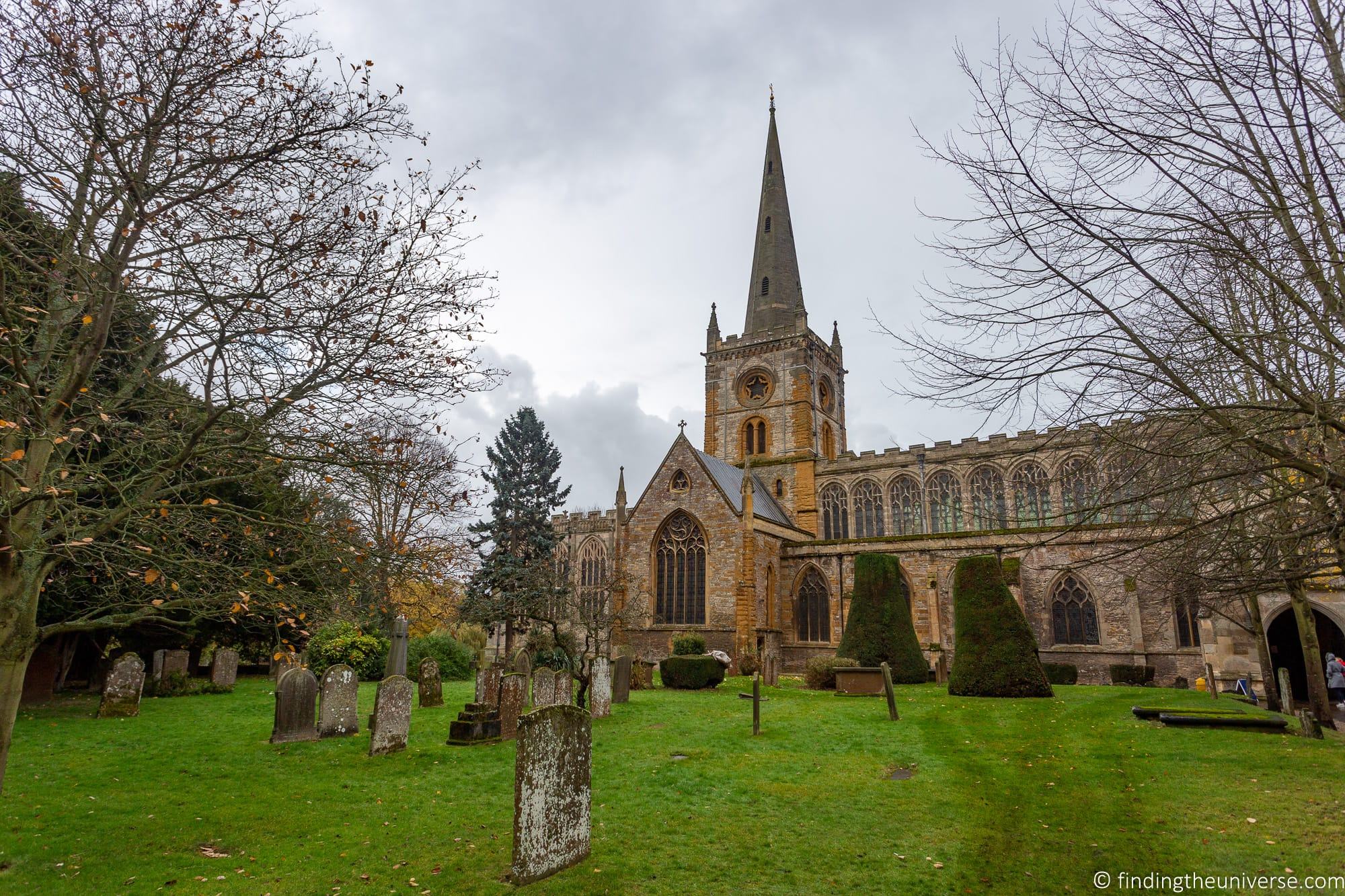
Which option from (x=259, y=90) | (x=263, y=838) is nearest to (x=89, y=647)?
(x=263, y=838)

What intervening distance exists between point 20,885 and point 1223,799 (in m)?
10.9

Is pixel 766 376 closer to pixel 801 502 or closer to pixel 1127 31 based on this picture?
pixel 801 502

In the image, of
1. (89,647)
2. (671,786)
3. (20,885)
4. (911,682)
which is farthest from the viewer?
(911,682)

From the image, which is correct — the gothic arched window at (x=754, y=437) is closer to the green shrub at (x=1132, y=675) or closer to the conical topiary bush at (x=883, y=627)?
the conical topiary bush at (x=883, y=627)

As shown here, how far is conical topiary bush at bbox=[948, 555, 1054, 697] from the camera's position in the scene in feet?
53.1

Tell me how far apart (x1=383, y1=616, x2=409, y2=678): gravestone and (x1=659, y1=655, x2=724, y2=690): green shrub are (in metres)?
7.75

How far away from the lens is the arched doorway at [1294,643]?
72.2ft

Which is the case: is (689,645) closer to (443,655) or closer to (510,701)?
(443,655)

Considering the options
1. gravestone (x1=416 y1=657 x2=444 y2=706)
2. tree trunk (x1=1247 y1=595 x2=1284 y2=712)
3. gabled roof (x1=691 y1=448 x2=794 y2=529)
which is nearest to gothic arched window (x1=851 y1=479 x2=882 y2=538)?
gabled roof (x1=691 y1=448 x2=794 y2=529)

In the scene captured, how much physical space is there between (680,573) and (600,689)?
52.1 feet

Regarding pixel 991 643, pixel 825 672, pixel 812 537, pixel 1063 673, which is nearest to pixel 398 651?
pixel 825 672

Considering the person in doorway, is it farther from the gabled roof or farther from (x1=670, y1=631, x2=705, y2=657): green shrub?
the gabled roof

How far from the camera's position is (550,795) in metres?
5.93

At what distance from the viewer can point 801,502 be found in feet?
124
